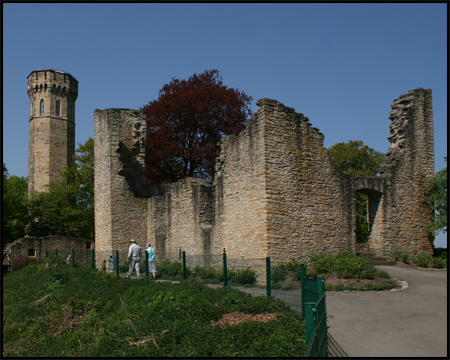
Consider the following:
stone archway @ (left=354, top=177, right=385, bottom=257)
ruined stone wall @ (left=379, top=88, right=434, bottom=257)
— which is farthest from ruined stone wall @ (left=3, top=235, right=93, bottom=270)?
ruined stone wall @ (left=379, top=88, right=434, bottom=257)

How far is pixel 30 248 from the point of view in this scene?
29844 millimetres

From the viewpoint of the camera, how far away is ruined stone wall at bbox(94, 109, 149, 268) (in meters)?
21.5

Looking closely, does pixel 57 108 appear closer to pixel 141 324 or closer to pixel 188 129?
Answer: pixel 188 129

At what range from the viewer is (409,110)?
1975cm

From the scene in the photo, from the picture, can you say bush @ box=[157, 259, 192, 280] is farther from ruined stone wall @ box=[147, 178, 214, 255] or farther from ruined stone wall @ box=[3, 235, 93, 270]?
ruined stone wall @ box=[3, 235, 93, 270]

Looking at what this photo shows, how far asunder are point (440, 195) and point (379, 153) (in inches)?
711

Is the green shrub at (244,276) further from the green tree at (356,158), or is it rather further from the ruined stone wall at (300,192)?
the green tree at (356,158)

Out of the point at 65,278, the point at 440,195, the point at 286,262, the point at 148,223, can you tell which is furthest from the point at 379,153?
the point at 65,278

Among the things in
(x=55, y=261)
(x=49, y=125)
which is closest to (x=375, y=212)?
(x=55, y=261)

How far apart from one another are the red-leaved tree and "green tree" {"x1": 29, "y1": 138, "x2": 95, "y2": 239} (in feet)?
29.5

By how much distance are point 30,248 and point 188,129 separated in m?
12.5

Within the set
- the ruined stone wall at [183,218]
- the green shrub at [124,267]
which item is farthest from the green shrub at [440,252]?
the green shrub at [124,267]

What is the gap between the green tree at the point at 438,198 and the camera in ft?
65.0

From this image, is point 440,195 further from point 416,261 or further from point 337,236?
point 337,236
